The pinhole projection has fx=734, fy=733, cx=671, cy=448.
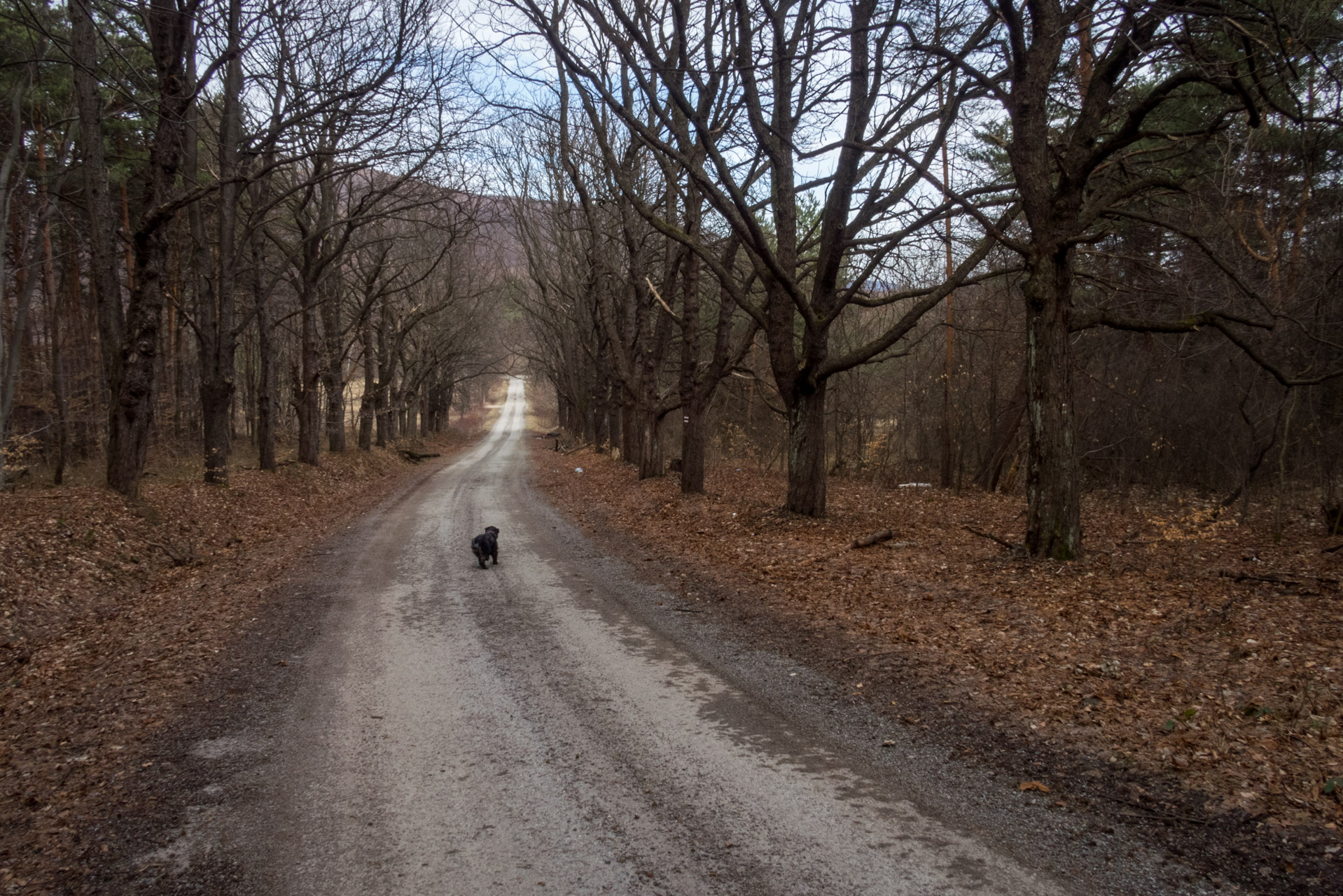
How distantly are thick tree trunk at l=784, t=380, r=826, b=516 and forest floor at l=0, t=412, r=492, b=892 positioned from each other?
291 inches

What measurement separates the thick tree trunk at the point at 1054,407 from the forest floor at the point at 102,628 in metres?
8.19

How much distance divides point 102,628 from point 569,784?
5901 millimetres

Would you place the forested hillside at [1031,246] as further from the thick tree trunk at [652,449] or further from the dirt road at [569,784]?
the dirt road at [569,784]

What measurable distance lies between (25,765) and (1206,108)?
15.4 meters

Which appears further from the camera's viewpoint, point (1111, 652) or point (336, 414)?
point (336, 414)

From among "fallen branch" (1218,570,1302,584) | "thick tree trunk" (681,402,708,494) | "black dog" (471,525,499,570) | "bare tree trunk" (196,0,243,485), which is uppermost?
"bare tree trunk" (196,0,243,485)

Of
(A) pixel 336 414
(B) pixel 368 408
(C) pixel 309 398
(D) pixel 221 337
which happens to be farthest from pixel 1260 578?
(B) pixel 368 408

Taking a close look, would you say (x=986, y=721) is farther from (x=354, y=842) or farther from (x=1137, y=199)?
(x=1137, y=199)

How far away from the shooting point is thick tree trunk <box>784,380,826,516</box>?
37.2 feet

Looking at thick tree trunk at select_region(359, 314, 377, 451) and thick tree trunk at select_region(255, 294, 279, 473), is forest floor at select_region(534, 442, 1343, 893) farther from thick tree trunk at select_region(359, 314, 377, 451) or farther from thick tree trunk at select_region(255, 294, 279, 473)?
thick tree trunk at select_region(359, 314, 377, 451)

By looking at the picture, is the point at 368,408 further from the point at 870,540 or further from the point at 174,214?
the point at 870,540

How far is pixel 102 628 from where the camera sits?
710cm

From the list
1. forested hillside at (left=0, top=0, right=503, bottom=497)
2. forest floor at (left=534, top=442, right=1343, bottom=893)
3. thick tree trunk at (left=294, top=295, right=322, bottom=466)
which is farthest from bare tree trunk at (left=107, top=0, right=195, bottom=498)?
thick tree trunk at (left=294, top=295, right=322, bottom=466)

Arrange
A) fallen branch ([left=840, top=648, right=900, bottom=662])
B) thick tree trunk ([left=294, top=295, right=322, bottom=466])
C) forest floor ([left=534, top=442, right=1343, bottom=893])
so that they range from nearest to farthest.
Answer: forest floor ([left=534, top=442, right=1343, bottom=893])
fallen branch ([left=840, top=648, right=900, bottom=662])
thick tree trunk ([left=294, top=295, right=322, bottom=466])
